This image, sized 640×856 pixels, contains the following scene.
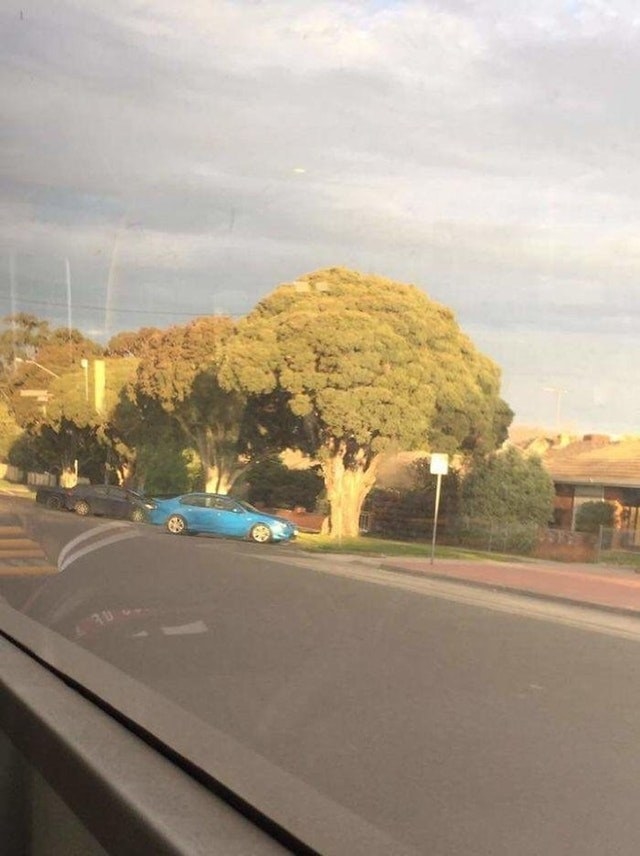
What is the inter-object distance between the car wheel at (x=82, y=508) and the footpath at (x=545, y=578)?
1678 millimetres

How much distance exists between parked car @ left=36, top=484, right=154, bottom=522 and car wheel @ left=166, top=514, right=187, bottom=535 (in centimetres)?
18

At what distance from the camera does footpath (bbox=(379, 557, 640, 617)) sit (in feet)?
13.7

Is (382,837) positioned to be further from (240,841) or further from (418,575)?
(418,575)

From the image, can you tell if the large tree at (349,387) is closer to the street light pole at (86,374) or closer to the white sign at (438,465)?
the white sign at (438,465)

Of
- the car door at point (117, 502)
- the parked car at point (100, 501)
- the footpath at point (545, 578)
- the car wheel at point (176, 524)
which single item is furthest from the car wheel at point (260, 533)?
the car door at point (117, 502)

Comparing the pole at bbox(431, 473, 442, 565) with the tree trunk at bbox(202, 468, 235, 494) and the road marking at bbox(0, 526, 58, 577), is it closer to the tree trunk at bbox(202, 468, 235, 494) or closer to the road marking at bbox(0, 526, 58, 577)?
the tree trunk at bbox(202, 468, 235, 494)

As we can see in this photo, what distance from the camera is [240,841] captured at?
103 inches

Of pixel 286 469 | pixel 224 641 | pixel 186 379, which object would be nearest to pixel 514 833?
pixel 224 641

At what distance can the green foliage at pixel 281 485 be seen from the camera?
4441mm

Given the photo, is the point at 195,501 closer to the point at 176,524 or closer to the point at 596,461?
the point at 176,524

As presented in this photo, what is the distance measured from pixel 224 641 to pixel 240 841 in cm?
155

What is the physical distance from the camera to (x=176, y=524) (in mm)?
4699

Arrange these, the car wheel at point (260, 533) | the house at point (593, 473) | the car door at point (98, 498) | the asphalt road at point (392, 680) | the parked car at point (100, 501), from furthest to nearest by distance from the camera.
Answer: the car door at point (98, 498)
the parked car at point (100, 501)
the car wheel at point (260, 533)
the house at point (593, 473)
the asphalt road at point (392, 680)

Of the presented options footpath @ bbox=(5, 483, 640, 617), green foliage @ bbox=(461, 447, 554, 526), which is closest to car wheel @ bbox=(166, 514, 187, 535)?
footpath @ bbox=(5, 483, 640, 617)
